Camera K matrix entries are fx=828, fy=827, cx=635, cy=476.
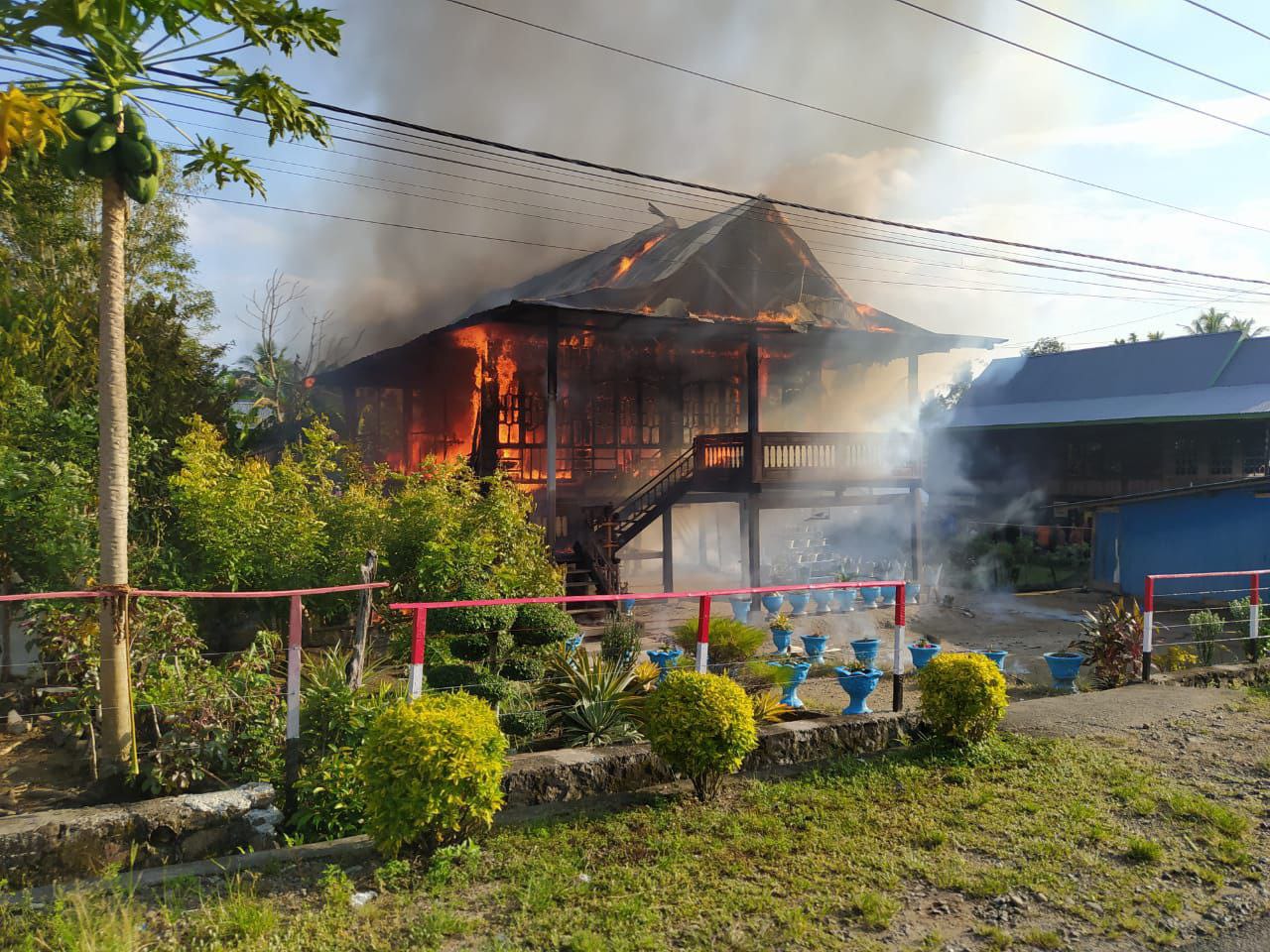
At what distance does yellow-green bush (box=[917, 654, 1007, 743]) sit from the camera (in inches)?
264

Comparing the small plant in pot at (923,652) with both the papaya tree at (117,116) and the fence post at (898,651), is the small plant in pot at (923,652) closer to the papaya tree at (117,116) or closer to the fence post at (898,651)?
the fence post at (898,651)

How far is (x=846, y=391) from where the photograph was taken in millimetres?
25766

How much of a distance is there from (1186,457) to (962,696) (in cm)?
2480

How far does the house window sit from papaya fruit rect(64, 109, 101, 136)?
29.5 m

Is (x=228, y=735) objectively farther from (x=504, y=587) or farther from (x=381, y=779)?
(x=504, y=587)

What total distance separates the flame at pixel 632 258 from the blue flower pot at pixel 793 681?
12.6 meters

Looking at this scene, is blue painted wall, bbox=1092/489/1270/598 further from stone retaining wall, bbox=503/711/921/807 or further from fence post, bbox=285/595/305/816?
fence post, bbox=285/595/305/816

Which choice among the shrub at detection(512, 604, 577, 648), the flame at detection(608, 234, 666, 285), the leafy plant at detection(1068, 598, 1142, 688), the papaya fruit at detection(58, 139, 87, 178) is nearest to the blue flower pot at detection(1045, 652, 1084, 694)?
the leafy plant at detection(1068, 598, 1142, 688)

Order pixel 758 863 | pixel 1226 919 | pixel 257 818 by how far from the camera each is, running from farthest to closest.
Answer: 1. pixel 257 818
2. pixel 758 863
3. pixel 1226 919

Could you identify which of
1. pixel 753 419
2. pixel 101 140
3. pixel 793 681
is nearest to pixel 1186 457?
pixel 753 419

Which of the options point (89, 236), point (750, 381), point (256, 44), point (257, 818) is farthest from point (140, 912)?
point (750, 381)

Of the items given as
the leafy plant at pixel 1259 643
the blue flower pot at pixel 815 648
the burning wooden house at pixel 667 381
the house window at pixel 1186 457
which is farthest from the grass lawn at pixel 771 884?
the house window at pixel 1186 457

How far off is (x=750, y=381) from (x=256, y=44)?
46.9 ft

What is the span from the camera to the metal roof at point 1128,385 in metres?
26.6
